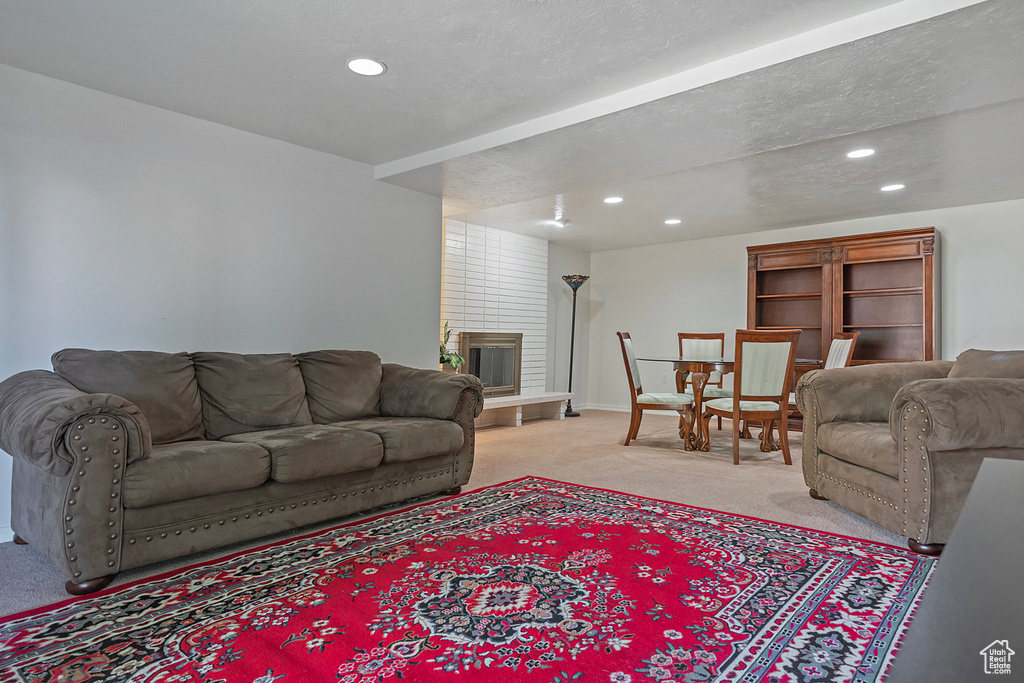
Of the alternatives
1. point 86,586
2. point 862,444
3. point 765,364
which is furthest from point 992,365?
point 86,586

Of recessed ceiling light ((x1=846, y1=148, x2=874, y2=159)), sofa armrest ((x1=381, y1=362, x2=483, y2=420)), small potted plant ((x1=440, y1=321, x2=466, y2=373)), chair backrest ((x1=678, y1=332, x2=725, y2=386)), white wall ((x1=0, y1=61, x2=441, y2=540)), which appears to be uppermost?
recessed ceiling light ((x1=846, y1=148, x2=874, y2=159))

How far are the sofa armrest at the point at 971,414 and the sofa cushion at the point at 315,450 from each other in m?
2.56

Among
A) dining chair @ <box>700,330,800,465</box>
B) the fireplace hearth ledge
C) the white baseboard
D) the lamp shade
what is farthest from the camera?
the white baseboard

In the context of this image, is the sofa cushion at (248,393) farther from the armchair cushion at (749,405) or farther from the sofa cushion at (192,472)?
the armchair cushion at (749,405)

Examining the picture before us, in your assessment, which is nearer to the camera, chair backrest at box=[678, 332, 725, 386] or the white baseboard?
chair backrest at box=[678, 332, 725, 386]

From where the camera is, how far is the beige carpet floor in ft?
7.96

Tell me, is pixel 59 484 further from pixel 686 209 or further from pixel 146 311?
pixel 686 209

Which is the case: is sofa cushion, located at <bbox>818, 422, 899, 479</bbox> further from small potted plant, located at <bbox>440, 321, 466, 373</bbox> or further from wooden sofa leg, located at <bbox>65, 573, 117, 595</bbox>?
small potted plant, located at <bbox>440, 321, 466, 373</bbox>

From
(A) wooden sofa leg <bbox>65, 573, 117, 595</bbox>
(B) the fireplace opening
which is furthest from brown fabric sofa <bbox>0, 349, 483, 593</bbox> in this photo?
(B) the fireplace opening

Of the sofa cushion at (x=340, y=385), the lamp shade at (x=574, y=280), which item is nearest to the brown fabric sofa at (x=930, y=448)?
the sofa cushion at (x=340, y=385)

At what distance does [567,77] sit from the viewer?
9.78 ft

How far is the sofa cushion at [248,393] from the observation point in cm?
324

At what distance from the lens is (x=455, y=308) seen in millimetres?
6707

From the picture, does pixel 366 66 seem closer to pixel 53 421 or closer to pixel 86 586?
pixel 53 421
